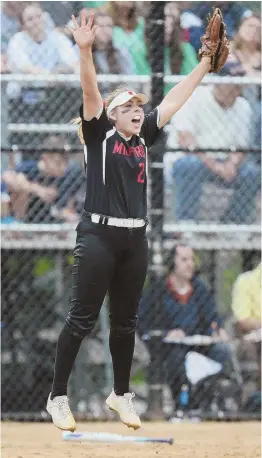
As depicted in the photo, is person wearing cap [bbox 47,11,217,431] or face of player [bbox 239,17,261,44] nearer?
person wearing cap [bbox 47,11,217,431]

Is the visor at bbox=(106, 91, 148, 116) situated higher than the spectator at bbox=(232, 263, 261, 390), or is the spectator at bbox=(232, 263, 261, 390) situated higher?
the visor at bbox=(106, 91, 148, 116)

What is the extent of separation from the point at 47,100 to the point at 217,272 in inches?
83.4

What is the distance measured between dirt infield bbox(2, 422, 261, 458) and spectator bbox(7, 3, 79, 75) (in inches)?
120

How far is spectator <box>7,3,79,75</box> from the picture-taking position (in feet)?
27.9

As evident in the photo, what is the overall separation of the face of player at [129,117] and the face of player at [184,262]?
2802 mm

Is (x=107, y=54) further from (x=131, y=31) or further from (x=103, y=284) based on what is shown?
(x=103, y=284)

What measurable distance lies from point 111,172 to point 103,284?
2.10 ft

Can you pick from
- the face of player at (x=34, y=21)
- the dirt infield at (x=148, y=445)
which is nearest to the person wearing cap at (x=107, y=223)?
the dirt infield at (x=148, y=445)

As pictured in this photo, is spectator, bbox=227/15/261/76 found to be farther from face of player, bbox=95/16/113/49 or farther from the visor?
the visor

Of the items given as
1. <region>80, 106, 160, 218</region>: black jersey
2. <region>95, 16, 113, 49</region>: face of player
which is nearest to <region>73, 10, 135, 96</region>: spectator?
<region>95, 16, 113, 49</region>: face of player

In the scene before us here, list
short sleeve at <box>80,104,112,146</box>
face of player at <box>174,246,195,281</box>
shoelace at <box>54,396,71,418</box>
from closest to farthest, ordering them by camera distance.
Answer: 1. short sleeve at <box>80,104,112,146</box>
2. shoelace at <box>54,396,71,418</box>
3. face of player at <box>174,246,195,281</box>

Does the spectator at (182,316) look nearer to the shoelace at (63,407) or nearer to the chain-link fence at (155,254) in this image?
the chain-link fence at (155,254)

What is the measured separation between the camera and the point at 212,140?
8727 millimetres

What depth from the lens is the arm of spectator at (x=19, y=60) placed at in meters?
8.45
